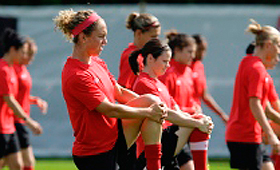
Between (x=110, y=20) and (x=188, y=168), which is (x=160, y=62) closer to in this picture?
(x=188, y=168)

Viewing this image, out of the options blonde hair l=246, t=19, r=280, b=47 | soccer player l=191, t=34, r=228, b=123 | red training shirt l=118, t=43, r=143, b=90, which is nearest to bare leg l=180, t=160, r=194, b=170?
red training shirt l=118, t=43, r=143, b=90

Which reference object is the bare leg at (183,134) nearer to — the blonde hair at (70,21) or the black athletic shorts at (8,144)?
the blonde hair at (70,21)

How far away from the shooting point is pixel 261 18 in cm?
1082

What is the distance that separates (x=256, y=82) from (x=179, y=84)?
48.5 inches

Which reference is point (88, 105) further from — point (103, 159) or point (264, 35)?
point (264, 35)

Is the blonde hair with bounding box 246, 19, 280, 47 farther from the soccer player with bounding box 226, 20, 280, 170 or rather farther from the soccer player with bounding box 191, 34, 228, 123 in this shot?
the soccer player with bounding box 191, 34, 228, 123

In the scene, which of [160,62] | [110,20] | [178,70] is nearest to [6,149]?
[178,70]

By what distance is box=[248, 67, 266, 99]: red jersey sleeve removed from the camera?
554 cm

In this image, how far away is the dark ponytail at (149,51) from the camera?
5.07 metres

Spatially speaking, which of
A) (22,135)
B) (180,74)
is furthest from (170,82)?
(22,135)

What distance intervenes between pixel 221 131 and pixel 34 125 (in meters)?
4.30

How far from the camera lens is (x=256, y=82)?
18.2 ft

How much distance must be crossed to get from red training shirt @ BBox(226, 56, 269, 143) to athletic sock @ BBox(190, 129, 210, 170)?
79cm

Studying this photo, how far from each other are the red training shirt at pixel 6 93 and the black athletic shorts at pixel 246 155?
9.92ft
